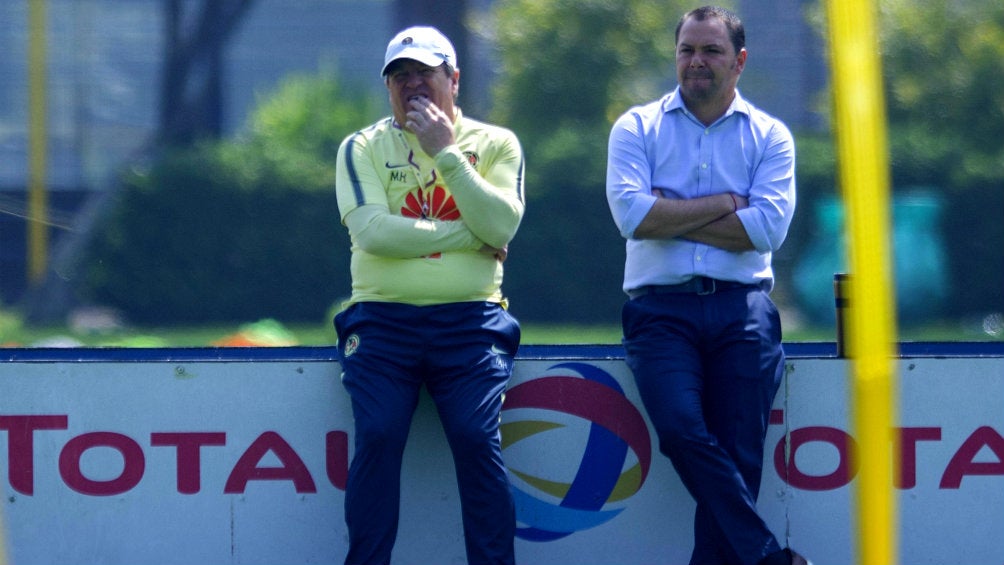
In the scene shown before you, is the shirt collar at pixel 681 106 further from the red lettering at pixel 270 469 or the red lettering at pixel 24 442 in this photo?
the red lettering at pixel 24 442

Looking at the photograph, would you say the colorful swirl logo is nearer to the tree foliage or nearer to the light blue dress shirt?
the light blue dress shirt

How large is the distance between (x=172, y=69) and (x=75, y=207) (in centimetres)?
86

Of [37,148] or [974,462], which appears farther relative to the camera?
[37,148]

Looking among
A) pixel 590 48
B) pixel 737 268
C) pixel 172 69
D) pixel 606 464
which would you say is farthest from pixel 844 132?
pixel 172 69

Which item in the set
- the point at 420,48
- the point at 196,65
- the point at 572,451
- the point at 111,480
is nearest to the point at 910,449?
the point at 572,451

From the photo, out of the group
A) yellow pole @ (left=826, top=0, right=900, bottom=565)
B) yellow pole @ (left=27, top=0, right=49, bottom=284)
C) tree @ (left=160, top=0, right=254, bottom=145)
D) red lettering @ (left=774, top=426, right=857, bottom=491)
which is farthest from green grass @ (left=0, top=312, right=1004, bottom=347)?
yellow pole @ (left=826, top=0, right=900, bottom=565)

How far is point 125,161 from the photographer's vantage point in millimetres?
5191

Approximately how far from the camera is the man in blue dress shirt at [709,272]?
9.95 feet

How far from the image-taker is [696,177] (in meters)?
3.24

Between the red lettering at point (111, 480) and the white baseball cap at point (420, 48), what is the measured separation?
1158mm

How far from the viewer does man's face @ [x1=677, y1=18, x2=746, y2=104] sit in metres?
3.21

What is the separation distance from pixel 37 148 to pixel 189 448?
1797 mm

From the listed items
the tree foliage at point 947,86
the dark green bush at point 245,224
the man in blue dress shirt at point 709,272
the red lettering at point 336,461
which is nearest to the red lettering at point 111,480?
the red lettering at point 336,461

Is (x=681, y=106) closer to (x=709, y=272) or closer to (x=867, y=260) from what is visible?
(x=709, y=272)
